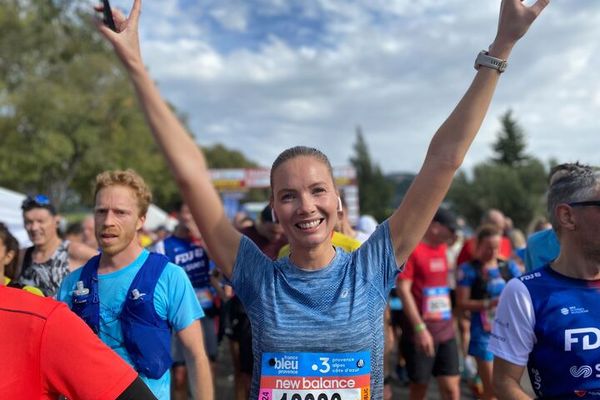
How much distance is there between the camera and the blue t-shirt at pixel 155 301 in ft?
8.30

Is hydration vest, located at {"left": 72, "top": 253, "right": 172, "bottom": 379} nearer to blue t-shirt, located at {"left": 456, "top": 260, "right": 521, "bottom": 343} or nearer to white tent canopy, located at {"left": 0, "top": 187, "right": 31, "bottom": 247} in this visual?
blue t-shirt, located at {"left": 456, "top": 260, "right": 521, "bottom": 343}

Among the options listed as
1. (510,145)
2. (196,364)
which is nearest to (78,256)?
(196,364)

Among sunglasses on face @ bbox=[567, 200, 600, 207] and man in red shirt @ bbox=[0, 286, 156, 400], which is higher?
sunglasses on face @ bbox=[567, 200, 600, 207]

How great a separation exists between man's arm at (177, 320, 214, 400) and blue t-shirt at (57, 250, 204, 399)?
0.04 m

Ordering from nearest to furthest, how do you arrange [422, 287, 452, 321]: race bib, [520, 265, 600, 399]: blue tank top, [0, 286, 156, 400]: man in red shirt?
[0, 286, 156, 400]: man in red shirt, [520, 265, 600, 399]: blue tank top, [422, 287, 452, 321]: race bib

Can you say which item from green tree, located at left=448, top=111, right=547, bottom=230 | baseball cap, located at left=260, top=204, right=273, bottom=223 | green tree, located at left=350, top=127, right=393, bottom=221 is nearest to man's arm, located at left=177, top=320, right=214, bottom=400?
baseball cap, located at left=260, top=204, right=273, bottom=223

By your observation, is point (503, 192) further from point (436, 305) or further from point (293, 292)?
point (293, 292)

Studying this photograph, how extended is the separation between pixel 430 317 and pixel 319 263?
3.41 m

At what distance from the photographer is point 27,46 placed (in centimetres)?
2209

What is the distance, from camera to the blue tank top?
210 centimetres

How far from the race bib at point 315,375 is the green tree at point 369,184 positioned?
191ft

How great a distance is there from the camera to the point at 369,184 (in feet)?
217

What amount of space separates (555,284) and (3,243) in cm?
265

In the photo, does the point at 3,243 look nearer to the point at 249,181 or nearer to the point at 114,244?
the point at 114,244
